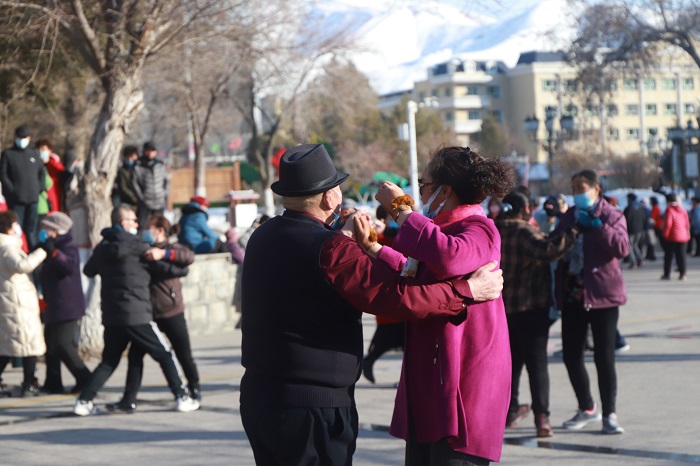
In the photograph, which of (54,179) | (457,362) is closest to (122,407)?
(457,362)

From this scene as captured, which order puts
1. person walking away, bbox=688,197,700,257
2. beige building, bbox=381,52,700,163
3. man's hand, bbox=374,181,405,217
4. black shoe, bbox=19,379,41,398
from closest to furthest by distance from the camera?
man's hand, bbox=374,181,405,217 → black shoe, bbox=19,379,41,398 → person walking away, bbox=688,197,700,257 → beige building, bbox=381,52,700,163

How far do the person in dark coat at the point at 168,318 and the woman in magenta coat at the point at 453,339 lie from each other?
18.5 ft

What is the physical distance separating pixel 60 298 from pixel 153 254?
1842mm

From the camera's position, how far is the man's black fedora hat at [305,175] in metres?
4.23

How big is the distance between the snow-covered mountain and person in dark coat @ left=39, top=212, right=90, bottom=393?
3.76m

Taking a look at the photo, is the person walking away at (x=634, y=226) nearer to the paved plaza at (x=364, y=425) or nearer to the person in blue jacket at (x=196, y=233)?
the person in blue jacket at (x=196, y=233)

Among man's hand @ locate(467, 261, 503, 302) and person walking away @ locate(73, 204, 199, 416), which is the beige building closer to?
person walking away @ locate(73, 204, 199, 416)

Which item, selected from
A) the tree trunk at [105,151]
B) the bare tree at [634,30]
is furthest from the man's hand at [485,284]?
the bare tree at [634,30]

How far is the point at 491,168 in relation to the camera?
4520 millimetres

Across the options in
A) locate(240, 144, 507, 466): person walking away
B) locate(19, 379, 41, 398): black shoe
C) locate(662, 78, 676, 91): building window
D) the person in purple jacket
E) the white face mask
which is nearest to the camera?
locate(240, 144, 507, 466): person walking away

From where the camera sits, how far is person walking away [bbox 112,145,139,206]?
16.3m

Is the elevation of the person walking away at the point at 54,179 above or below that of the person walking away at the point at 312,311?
above

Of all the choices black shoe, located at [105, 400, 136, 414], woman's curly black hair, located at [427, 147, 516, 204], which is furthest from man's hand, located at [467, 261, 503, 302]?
black shoe, located at [105, 400, 136, 414]

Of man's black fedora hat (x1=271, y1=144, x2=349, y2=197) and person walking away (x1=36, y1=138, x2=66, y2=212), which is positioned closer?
man's black fedora hat (x1=271, y1=144, x2=349, y2=197)
